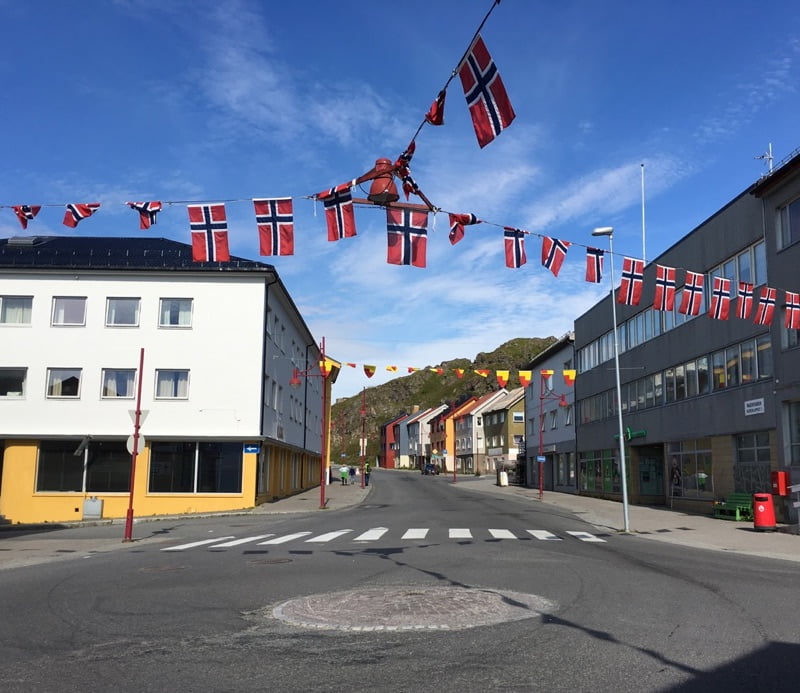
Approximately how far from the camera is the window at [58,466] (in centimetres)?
3222

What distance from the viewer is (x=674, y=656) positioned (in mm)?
A: 6332

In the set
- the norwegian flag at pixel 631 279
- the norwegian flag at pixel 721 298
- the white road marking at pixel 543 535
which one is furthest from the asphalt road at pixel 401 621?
the norwegian flag at pixel 721 298

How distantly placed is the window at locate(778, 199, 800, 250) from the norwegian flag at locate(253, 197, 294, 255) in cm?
1706

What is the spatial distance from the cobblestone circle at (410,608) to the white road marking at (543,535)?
8.77m

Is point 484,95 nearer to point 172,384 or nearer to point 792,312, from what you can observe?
point 792,312

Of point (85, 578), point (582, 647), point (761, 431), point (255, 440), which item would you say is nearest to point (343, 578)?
point (85, 578)

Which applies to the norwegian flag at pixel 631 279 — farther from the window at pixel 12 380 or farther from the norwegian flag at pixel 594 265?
the window at pixel 12 380

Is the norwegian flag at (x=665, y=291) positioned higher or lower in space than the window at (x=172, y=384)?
higher

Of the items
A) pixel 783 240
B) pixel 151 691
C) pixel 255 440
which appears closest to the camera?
pixel 151 691

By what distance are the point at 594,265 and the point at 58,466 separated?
2551 cm

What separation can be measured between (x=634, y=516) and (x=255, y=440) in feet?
51.3

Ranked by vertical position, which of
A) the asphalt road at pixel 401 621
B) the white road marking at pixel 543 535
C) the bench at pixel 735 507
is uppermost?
the bench at pixel 735 507

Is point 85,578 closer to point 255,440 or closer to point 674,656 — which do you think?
point 674,656

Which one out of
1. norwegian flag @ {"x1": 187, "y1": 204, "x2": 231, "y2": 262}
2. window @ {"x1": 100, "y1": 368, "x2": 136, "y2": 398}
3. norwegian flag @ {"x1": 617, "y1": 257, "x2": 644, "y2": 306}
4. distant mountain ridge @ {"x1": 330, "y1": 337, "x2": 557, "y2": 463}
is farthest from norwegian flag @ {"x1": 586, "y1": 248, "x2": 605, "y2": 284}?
distant mountain ridge @ {"x1": 330, "y1": 337, "x2": 557, "y2": 463}
